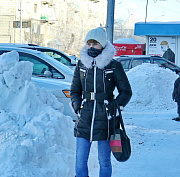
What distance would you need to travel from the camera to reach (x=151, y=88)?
12273 millimetres

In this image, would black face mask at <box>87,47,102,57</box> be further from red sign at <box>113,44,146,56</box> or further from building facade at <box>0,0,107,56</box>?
building facade at <box>0,0,107,56</box>

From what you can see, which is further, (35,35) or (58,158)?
(35,35)

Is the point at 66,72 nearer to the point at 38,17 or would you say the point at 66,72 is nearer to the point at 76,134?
the point at 76,134

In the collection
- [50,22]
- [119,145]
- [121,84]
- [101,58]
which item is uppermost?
[50,22]

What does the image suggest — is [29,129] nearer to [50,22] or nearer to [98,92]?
[98,92]

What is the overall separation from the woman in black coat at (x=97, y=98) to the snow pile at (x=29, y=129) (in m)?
0.59

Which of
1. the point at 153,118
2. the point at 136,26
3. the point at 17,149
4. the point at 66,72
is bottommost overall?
the point at 153,118

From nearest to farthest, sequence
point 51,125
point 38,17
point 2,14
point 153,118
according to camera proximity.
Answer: point 51,125, point 153,118, point 2,14, point 38,17

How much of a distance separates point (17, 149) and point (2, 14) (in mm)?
50829

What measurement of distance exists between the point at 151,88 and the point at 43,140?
8257mm

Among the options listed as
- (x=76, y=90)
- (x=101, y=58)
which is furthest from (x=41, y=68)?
(x=101, y=58)

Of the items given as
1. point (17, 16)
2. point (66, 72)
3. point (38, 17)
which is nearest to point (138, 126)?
point (66, 72)

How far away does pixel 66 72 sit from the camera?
26.6ft

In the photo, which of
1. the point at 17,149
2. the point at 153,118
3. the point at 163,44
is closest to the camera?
the point at 17,149
